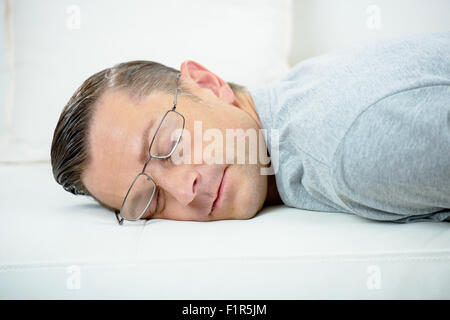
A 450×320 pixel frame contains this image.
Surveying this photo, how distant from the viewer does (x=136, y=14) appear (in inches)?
49.6

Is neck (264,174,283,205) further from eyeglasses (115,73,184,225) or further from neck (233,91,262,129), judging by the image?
eyeglasses (115,73,184,225)

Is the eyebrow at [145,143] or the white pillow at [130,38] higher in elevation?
the white pillow at [130,38]

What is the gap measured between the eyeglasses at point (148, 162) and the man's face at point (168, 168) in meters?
0.01

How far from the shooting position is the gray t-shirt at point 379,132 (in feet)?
2.16

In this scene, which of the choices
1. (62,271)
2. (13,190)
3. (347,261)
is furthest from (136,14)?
(347,261)

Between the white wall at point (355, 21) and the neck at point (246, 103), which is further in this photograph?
the white wall at point (355, 21)

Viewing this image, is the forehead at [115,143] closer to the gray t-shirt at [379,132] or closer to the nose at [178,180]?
the nose at [178,180]

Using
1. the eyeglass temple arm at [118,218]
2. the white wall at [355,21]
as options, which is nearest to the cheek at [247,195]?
the eyeglass temple arm at [118,218]

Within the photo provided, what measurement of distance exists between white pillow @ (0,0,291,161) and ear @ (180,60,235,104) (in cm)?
25

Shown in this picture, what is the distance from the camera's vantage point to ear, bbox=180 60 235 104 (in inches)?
38.8

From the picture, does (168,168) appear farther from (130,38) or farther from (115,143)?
(130,38)

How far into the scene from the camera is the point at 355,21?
1.30 meters

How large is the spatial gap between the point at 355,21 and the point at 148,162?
0.82 m
